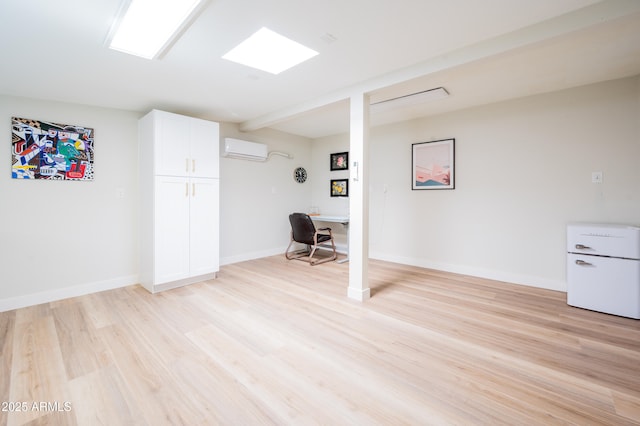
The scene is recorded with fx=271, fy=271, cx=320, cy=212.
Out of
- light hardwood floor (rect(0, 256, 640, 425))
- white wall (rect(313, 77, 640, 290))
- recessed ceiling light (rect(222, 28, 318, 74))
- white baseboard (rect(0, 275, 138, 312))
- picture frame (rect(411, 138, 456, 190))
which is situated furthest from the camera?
picture frame (rect(411, 138, 456, 190))

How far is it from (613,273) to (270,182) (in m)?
4.68

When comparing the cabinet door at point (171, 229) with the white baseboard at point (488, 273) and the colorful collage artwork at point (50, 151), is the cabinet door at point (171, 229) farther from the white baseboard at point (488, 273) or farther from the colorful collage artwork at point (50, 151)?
the white baseboard at point (488, 273)

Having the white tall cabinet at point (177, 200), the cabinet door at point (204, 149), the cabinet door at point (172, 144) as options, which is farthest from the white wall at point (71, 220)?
the cabinet door at point (204, 149)

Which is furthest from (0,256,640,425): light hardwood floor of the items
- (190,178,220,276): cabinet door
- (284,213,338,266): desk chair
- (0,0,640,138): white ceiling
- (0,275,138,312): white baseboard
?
(0,0,640,138): white ceiling

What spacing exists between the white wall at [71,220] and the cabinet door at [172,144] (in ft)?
1.63

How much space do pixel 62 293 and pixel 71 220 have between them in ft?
2.72

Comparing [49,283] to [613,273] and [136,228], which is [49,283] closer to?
[136,228]

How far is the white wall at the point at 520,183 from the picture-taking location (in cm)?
292

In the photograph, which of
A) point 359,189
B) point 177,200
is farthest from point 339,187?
point 177,200

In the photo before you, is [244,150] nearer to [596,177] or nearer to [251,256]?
[251,256]

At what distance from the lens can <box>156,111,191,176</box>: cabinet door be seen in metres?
3.18

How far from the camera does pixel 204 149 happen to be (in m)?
3.57

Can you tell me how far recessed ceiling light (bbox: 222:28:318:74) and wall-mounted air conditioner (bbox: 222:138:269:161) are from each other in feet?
6.54

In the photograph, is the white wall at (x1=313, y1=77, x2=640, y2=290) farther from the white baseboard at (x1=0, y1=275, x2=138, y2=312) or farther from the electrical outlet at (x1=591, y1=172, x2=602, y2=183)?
the white baseboard at (x1=0, y1=275, x2=138, y2=312)
